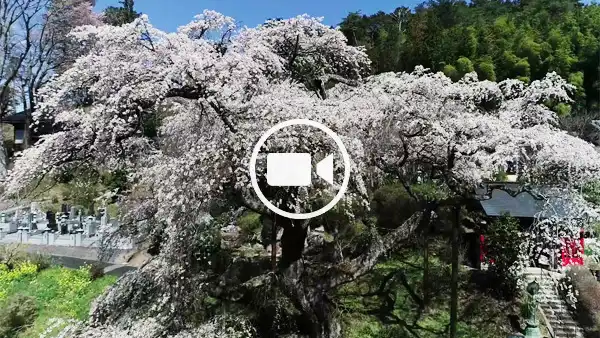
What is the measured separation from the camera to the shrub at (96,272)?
3.69 metres

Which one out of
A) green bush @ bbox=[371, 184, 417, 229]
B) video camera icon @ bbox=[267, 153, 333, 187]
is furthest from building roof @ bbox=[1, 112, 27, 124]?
green bush @ bbox=[371, 184, 417, 229]

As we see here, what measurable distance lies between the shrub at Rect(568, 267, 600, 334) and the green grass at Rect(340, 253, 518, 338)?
57cm

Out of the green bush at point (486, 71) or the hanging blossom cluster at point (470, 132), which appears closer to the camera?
the hanging blossom cluster at point (470, 132)

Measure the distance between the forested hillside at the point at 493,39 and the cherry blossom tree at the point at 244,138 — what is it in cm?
19

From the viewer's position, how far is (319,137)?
229 centimetres

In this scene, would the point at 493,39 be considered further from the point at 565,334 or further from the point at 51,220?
the point at 51,220

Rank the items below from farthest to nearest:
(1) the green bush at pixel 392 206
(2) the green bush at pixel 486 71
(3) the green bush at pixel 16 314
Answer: (1) the green bush at pixel 392 206
(2) the green bush at pixel 486 71
(3) the green bush at pixel 16 314

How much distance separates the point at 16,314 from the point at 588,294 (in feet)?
14.4

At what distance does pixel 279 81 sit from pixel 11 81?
2.44 m

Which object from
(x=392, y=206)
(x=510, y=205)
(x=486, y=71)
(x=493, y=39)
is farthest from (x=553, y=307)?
(x=493, y=39)

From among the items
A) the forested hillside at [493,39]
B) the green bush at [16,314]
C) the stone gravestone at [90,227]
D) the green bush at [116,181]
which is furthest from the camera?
the stone gravestone at [90,227]

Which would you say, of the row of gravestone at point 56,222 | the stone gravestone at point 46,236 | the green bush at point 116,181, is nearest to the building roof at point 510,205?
the green bush at point 116,181

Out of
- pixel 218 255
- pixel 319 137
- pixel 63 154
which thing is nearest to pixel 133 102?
pixel 63 154

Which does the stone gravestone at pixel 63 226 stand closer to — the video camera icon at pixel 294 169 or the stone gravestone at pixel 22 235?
the stone gravestone at pixel 22 235
